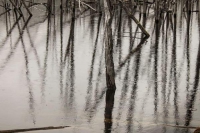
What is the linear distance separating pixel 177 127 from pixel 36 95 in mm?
3835

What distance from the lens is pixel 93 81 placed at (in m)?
12.8

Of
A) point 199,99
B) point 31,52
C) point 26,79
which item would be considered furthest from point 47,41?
point 199,99

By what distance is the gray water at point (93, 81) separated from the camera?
31.1 feet

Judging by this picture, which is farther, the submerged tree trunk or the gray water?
the submerged tree trunk

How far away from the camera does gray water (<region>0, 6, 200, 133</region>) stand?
31.1 feet

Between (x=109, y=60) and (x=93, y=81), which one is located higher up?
(x=109, y=60)

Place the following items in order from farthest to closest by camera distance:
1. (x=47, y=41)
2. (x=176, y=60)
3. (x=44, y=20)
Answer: (x=44, y=20)
(x=47, y=41)
(x=176, y=60)

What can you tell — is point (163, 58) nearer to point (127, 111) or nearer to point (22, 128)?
point (127, 111)

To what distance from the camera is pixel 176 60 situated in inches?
619

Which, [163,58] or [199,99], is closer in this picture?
[199,99]

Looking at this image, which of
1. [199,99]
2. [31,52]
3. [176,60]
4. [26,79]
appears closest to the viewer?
[199,99]

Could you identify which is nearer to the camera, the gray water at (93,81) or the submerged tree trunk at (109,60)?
the gray water at (93,81)

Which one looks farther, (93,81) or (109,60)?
(93,81)

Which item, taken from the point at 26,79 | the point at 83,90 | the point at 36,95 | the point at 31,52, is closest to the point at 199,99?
the point at 83,90
